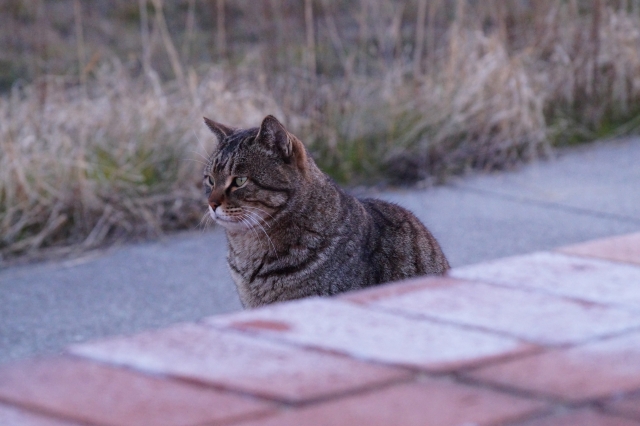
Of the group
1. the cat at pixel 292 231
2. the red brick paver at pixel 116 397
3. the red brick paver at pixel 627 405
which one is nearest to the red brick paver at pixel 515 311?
the red brick paver at pixel 627 405

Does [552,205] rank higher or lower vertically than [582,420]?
lower

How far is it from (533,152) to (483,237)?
1.60 m

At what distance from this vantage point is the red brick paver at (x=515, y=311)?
1.80 m

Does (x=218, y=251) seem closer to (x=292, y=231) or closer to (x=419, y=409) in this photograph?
(x=292, y=231)

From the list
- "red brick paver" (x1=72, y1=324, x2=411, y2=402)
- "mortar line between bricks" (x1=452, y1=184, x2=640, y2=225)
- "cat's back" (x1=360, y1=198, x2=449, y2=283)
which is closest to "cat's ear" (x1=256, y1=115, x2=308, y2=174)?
"cat's back" (x1=360, y1=198, x2=449, y2=283)

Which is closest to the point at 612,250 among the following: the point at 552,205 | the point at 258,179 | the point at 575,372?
the point at 575,372

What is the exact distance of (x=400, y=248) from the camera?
3.76 meters

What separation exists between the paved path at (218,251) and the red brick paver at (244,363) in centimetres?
238

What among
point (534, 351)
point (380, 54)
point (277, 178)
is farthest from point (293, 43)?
point (534, 351)

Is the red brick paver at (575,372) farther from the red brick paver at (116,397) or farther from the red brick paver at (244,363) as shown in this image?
the red brick paver at (116,397)

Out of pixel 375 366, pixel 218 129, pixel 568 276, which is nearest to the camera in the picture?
pixel 375 366

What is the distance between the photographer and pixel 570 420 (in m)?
1.48

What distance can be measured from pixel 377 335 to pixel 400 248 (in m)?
2.02

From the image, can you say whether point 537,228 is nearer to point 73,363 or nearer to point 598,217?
point 598,217
